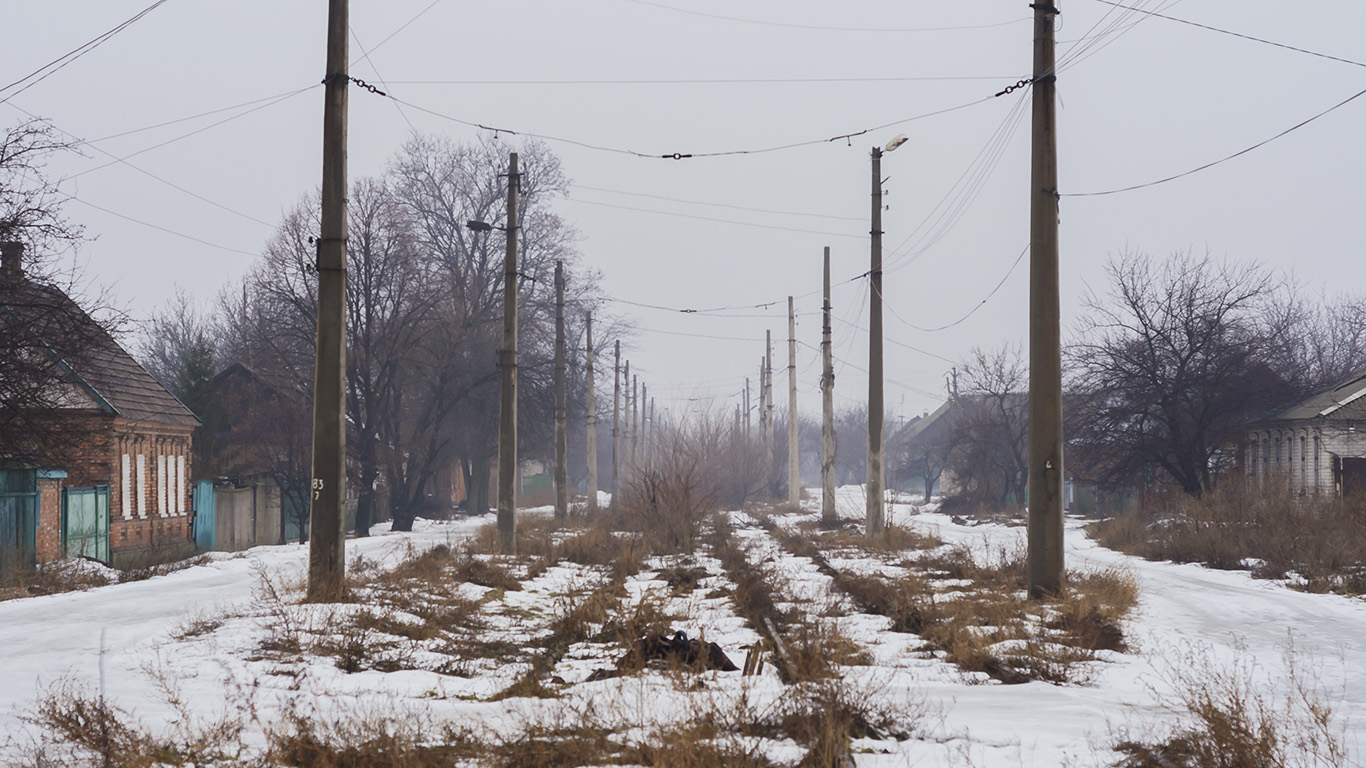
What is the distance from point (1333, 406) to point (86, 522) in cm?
3267

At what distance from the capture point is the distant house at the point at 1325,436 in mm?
34000

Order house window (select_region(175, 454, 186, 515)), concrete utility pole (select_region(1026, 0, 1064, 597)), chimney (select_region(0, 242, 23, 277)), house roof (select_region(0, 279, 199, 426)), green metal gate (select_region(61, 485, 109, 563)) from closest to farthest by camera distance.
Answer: concrete utility pole (select_region(1026, 0, 1064, 597)), chimney (select_region(0, 242, 23, 277)), house roof (select_region(0, 279, 199, 426)), green metal gate (select_region(61, 485, 109, 563)), house window (select_region(175, 454, 186, 515))

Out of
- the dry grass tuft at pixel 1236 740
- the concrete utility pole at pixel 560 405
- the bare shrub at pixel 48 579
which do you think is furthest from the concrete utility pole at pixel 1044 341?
the concrete utility pole at pixel 560 405

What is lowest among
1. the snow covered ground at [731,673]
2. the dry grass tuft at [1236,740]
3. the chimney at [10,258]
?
the snow covered ground at [731,673]

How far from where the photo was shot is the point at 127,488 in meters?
27.5

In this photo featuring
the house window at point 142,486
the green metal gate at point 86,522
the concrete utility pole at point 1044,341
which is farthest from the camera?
the house window at point 142,486

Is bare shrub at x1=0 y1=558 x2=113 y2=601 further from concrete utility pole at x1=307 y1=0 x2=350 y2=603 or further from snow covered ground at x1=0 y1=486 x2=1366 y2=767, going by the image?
concrete utility pole at x1=307 y1=0 x2=350 y2=603

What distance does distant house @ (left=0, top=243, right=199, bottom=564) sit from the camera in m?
17.7

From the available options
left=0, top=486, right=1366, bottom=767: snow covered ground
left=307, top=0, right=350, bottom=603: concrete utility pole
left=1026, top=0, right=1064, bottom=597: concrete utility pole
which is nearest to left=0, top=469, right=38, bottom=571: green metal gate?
left=0, top=486, right=1366, bottom=767: snow covered ground

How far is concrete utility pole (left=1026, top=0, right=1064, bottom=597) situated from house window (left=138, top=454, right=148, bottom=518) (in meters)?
21.9

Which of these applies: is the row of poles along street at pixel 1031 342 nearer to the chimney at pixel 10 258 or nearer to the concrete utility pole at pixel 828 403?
the chimney at pixel 10 258

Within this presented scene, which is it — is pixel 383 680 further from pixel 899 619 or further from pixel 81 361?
pixel 81 361

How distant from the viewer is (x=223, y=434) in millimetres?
37406

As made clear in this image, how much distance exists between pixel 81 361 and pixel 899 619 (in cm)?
1353
